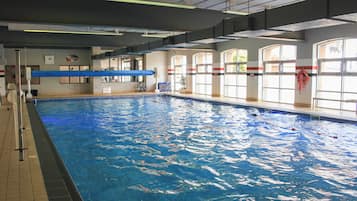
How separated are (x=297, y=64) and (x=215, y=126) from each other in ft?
17.6

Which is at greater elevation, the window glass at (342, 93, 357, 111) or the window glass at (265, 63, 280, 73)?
→ the window glass at (265, 63, 280, 73)

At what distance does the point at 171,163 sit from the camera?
16.6 feet

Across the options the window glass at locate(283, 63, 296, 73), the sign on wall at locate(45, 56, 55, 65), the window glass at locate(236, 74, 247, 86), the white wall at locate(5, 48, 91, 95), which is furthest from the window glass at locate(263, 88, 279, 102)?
the sign on wall at locate(45, 56, 55, 65)

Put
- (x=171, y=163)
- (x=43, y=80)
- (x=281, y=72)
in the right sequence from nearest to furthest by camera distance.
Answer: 1. (x=171, y=163)
2. (x=281, y=72)
3. (x=43, y=80)

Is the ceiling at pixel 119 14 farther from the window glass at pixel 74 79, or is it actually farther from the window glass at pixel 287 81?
the window glass at pixel 74 79

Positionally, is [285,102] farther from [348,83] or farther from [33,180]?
[33,180]

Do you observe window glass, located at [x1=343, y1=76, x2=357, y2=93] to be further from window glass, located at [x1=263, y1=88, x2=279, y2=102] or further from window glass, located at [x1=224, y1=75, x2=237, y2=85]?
window glass, located at [x1=224, y1=75, x2=237, y2=85]

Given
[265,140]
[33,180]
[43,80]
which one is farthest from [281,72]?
[43,80]

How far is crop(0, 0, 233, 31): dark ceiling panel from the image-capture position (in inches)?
227

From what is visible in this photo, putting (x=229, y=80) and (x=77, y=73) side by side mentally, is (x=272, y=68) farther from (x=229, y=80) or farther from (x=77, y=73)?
(x=77, y=73)

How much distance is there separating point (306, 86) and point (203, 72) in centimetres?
729

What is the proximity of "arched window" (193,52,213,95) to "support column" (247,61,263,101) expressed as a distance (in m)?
3.45

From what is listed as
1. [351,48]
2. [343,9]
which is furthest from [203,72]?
[343,9]

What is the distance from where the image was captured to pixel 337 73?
1057 centimetres
